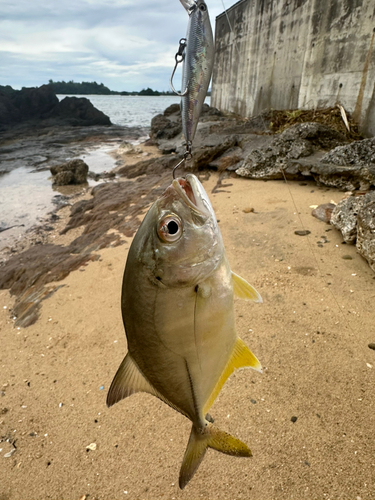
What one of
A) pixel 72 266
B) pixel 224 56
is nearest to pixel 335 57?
pixel 72 266

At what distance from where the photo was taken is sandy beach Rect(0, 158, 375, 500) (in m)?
2.27

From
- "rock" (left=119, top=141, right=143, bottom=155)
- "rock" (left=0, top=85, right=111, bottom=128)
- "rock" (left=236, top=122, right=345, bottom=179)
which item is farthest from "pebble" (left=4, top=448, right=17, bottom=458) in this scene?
"rock" (left=0, top=85, right=111, bottom=128)

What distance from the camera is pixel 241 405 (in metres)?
2.73

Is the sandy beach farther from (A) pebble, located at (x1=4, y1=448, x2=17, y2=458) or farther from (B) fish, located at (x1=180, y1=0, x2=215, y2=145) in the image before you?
(B) fish, located at (x1=180, y1=0, x2=215, y2=145)

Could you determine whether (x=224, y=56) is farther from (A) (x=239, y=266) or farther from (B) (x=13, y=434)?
(B) (x=13, y=434)

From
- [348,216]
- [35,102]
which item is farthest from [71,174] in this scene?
[35,102]

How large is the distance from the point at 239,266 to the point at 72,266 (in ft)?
10.1

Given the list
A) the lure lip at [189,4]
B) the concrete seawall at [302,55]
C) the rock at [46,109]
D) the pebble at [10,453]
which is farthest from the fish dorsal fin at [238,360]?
the rock at [46,109]

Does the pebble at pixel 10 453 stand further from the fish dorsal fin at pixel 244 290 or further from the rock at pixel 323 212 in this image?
the rock at pixel 323 212

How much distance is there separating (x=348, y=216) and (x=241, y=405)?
10.6 feet

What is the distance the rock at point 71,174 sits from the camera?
1427 cm

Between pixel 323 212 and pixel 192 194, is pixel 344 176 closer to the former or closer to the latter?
pixel 323 212

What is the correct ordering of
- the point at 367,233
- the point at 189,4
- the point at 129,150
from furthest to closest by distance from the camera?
the point at 129,150 → the point at 367,233 → the point at 189,4

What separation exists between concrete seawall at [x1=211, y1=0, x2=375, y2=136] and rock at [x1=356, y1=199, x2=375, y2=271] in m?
2.64
